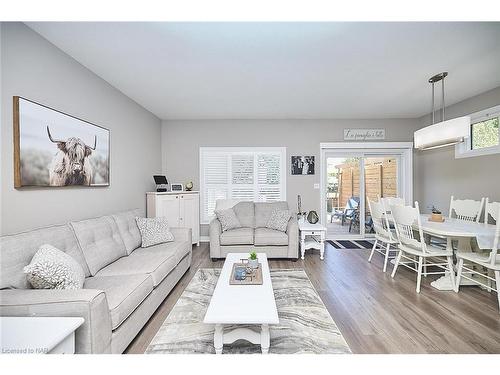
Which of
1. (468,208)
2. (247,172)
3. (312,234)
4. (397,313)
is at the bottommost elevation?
(397,313)

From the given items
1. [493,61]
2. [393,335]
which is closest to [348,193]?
[493,61]

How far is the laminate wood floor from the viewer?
180 centimetres

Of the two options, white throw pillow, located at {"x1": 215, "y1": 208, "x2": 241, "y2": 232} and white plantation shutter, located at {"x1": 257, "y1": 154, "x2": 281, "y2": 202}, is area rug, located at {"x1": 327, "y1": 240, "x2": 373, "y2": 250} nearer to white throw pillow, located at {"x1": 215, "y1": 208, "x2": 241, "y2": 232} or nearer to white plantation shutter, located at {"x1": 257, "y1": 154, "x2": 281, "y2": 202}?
white plantation shutter, located at {"x1": 257, "y1": 154, "x2": 281, "y2": 202}

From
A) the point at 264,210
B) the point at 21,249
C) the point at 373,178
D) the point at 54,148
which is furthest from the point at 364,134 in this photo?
the point at 21,249

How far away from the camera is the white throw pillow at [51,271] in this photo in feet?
4.84

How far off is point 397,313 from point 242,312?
167cm

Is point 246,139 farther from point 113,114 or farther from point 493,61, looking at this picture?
point 493,61

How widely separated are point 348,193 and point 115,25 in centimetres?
494

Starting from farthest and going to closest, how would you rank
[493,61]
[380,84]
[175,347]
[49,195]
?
[380,84]
[493,61]
[49,195]
[175,347]

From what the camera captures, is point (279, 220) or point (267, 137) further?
point (267, 137)

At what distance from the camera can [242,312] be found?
1.56 metres

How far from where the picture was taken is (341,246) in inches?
186

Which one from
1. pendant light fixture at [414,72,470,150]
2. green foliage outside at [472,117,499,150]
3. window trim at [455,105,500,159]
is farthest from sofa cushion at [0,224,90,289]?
green foliage outside at [472,117,499,150]

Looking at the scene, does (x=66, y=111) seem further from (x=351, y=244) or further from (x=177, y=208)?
(x=351, y=244)
